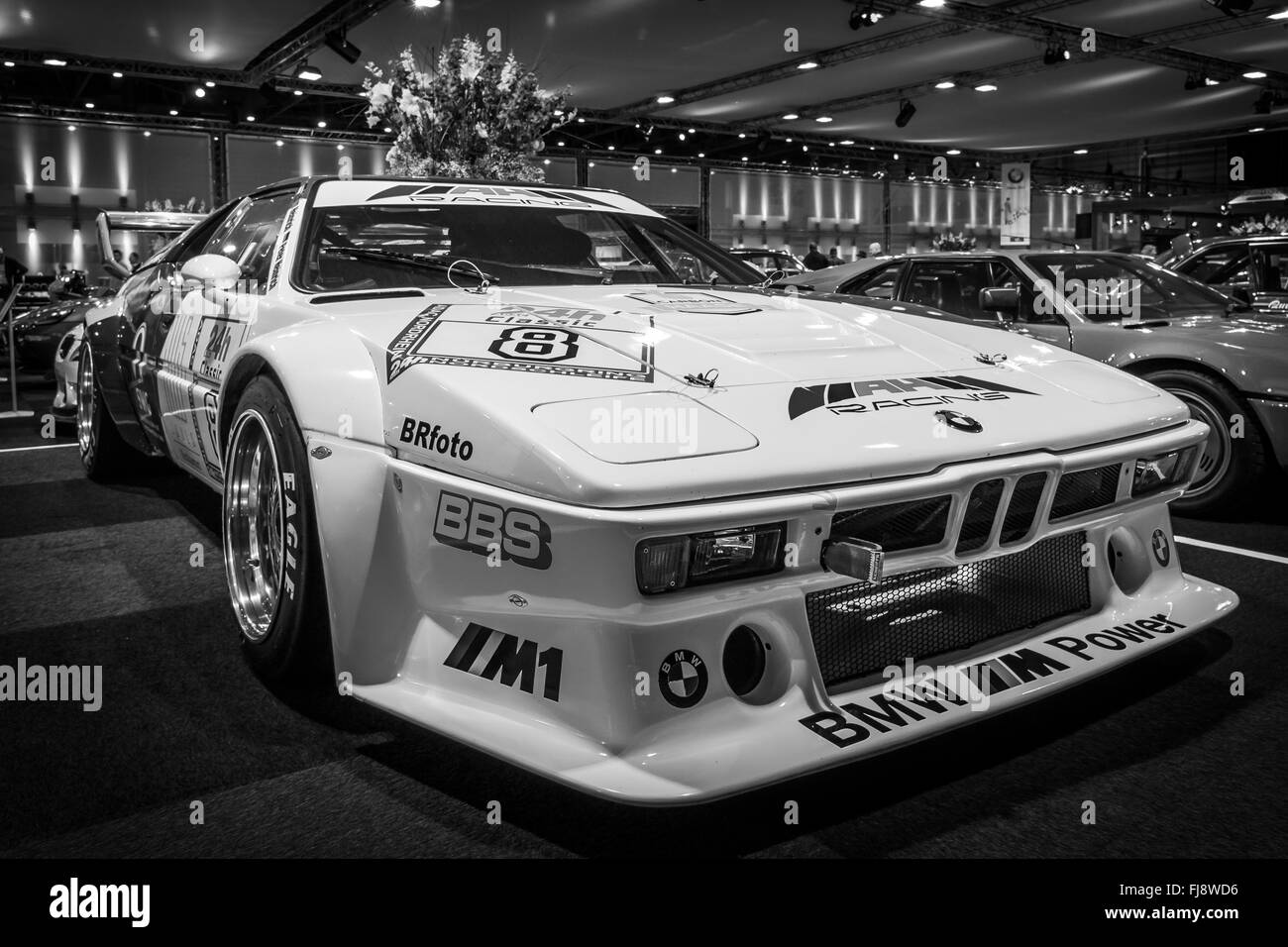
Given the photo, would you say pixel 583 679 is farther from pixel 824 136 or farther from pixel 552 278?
pixel 824 136

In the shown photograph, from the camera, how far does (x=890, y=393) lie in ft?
6.20

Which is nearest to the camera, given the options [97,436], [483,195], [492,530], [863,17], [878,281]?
[492,530]

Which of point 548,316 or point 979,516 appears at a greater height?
point 548,316

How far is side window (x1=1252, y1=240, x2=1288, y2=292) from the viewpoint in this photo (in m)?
Result: 5.89

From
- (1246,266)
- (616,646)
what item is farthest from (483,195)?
Answer: (1246,266)

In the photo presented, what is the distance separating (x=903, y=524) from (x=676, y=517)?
0.47 meters

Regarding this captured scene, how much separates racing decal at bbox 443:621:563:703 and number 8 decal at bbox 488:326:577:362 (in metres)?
0.49

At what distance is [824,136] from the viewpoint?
20234 millimetres

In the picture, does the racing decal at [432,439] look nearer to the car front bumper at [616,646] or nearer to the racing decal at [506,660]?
the car front bumper at [616,646]

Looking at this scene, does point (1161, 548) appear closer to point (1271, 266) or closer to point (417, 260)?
point (417, 260)

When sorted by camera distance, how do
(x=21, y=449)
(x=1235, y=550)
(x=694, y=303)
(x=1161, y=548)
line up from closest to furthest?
1. (x=1161, y=548)
2. (x=694, y=303)
3. (x=1235, y=550)
4. (x=21, y=449)

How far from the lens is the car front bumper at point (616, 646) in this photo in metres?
1.46

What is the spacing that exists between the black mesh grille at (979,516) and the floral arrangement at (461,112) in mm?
4212
